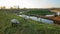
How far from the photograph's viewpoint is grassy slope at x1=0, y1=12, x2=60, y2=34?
125 inches

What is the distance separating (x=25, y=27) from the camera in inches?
135

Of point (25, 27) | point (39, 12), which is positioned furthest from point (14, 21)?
point (39, 12)

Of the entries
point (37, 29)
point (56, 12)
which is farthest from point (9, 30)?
point (56, 12)

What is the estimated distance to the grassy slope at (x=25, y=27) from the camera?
3.18 metres

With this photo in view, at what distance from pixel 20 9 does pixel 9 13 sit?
30 cm

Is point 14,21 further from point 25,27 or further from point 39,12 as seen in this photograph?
point 39,12

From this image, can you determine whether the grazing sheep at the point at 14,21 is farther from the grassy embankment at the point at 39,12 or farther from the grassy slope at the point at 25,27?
the grassy embankment at the point at 39,12

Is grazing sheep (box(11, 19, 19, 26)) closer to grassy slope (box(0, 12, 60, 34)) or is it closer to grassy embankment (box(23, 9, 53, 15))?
grassy slope (box(0, 12, 60, 34))

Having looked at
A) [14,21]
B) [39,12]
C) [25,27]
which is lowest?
[25,27]

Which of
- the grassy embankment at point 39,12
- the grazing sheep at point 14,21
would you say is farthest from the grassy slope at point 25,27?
the grassy embankment at point 39,12

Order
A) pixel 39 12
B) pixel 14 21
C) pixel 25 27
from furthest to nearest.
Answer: pixel 39 12, pixel 14 21, pixel 25 27

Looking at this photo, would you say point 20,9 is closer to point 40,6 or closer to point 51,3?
point 40,6

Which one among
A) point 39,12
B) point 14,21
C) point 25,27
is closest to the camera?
point 25,27

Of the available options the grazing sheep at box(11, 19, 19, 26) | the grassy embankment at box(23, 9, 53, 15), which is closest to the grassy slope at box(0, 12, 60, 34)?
the grazing sheep at box(11, 19, 19, 26)
